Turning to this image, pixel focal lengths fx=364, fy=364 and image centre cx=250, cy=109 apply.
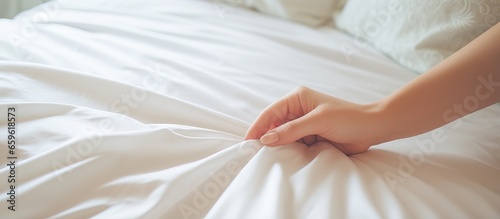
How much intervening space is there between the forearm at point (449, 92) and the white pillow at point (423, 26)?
0.98 ft

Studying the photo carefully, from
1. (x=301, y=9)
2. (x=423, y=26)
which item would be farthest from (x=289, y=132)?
(x=301, y=9)

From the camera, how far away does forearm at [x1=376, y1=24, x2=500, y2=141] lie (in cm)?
56

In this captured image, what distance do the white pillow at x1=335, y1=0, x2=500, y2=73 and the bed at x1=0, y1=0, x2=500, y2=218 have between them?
5 cm

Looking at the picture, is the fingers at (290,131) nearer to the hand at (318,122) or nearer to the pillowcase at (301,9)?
the hand at (318,122)

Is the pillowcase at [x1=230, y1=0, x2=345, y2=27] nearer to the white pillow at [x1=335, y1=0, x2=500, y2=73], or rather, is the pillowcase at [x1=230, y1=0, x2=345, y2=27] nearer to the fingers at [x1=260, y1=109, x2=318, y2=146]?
the white pillow at [x1=335, y1=0, x2=500, y2=73]

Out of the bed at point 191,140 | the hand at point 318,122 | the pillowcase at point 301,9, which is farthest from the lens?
the pillowcase at point 301,9

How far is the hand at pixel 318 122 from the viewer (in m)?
0.58

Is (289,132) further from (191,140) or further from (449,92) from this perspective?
(449,92)

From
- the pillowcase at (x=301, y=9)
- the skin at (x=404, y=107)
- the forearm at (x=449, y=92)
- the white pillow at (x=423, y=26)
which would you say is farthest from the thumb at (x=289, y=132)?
the pillowcase at (x=301, y=9)

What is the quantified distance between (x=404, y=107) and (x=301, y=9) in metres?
0.68

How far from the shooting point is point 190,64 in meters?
0.83

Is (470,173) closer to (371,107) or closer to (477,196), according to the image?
(477,196)

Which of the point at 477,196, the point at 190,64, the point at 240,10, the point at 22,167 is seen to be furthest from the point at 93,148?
the point at 240,10

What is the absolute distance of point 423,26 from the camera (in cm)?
91
